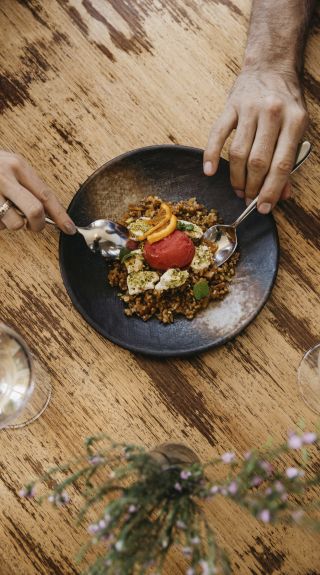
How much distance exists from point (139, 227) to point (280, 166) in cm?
37

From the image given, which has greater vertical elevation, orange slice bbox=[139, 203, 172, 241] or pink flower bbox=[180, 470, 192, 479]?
orange slice bbox=[139, 203, 172, 241]

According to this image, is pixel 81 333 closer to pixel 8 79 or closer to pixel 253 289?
pixel 253 289

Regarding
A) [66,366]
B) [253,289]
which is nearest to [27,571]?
[66,366]

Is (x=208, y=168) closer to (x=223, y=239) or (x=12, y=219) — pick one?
(x=223, y=239)

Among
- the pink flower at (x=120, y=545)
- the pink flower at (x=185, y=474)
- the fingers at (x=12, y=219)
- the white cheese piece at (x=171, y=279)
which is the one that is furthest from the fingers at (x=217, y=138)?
the pink flower at (x=120, y=545)

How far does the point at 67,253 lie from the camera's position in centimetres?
129

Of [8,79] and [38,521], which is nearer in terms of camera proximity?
[38,521]

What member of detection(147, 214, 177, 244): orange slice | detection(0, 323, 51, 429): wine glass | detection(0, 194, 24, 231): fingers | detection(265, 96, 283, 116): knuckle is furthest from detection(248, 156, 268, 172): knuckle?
detection(0, 323, 51, 429): wine glass

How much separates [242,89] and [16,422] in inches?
39.7

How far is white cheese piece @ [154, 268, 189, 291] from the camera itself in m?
1.27

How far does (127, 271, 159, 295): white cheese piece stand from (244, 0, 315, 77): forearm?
600 mm

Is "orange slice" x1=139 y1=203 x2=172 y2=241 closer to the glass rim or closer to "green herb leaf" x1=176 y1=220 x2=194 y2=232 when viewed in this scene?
"green herb leaf" x1=176 y1=220 x2=194 y2=232

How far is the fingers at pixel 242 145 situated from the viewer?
4.09ft

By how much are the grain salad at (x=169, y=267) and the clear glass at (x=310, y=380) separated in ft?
0.88
